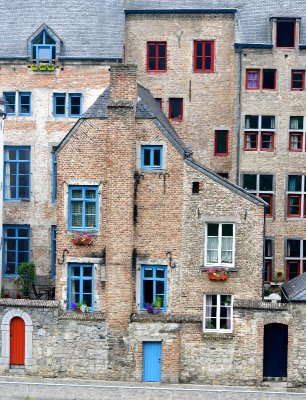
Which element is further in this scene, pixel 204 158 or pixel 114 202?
pixel 204 158

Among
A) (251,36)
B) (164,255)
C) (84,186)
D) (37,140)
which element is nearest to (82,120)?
(84,186)

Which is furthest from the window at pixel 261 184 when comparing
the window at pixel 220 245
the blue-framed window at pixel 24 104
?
the blue-framed window at pixel 24 104

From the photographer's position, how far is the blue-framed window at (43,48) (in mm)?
43906

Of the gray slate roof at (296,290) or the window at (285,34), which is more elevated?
the window at (285,34)

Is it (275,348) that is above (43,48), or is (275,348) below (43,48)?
below

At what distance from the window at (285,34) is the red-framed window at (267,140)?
4138 millimetres

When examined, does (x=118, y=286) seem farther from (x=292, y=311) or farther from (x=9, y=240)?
(x=9, y=240)

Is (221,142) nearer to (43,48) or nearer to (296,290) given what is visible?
(43,48)

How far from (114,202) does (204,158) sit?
1153cm

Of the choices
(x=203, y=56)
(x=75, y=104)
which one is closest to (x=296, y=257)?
(x=203, y=56)

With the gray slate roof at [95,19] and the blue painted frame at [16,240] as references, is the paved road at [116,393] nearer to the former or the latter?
the blue painted frame at [16,240]

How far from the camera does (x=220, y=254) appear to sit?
116ft

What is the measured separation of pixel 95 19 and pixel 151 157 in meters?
12.1

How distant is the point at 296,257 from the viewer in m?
45.4
